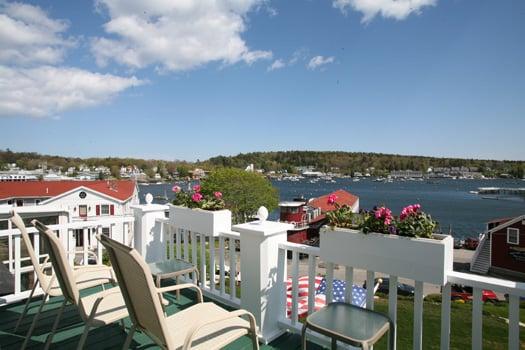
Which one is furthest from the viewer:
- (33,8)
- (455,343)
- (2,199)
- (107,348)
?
(2,199)

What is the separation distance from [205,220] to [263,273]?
1077mm

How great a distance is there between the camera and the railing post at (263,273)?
8.71 ft

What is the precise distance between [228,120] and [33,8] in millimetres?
19370

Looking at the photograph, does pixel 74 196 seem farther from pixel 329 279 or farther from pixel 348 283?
pixel 348 283

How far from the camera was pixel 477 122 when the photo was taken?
49.9 ft

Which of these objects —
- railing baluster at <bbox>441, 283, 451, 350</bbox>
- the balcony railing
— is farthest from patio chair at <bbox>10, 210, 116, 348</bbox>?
railing baluster at <bbox>441, 283, 451, 350</bbox>

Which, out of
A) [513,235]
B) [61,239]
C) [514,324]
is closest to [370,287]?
[514,324]

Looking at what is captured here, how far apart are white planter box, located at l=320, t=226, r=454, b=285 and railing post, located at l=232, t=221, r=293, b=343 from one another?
1.69 feet

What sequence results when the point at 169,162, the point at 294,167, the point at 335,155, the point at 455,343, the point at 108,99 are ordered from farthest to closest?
the point at 294,167, the point at 335,155, the point at 169,162, the point at 108,99, the point at 455,343

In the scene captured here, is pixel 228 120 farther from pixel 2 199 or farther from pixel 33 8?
pixel 33 8

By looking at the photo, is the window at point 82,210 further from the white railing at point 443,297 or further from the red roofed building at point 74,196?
the white railing at point 443,297

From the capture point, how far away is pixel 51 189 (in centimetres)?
2295

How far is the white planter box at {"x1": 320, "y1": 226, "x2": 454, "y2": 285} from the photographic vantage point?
1.81 metres

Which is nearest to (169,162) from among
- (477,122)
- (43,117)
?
(43,117)
